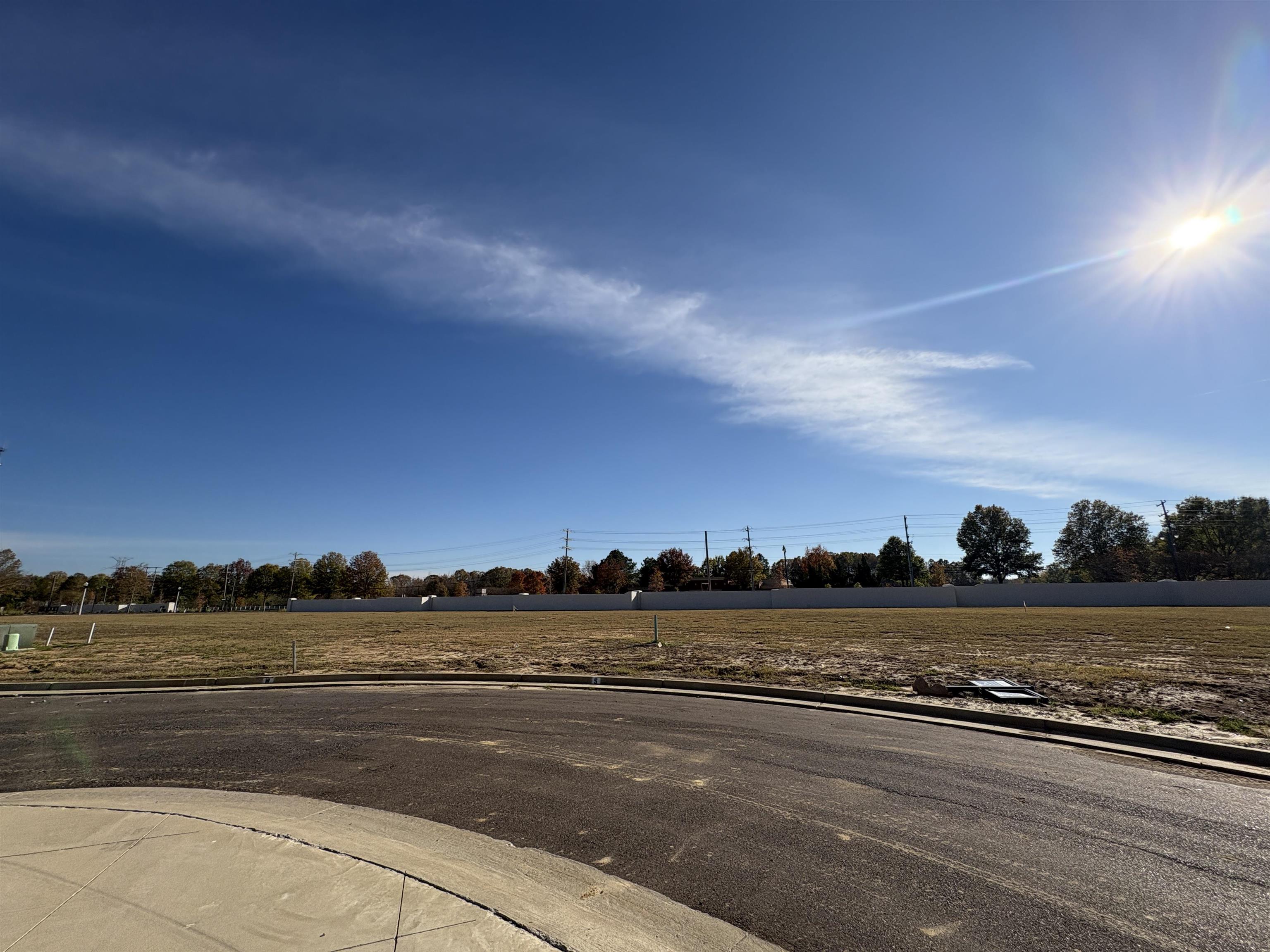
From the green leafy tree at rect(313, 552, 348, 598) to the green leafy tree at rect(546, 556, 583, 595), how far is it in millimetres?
33923

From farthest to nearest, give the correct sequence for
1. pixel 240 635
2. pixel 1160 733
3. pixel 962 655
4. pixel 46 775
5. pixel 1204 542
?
pixel 1204 542 → pixel 240 635 → pixel 962 655 → pixel 1160 733 → pixel 46 775

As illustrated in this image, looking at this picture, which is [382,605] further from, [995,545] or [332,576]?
[995,545]

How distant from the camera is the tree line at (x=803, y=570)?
8250cm

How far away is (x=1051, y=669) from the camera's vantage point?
44.2 feet

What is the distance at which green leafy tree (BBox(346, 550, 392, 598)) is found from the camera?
107 meters

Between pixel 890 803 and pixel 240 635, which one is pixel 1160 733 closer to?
pixel 890 803

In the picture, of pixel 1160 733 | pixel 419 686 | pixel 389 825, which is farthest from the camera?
pixel 419 686

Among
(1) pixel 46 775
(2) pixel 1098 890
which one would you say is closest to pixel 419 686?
(1) pixel 46 775

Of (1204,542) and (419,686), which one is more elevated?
(1204,542)

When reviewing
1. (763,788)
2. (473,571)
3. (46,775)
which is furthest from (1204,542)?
(473,571)

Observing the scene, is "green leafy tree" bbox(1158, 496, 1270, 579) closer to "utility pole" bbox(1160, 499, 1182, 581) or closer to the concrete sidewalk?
"utility pole" bbox(1160, 499, 1182, 581)

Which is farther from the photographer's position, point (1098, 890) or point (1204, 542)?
point (1204, 542)

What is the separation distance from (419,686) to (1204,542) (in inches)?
4426

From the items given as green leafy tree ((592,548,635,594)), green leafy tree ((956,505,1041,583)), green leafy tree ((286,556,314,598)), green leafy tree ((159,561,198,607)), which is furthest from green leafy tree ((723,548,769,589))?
green leafy tree ((159,561,198,607))
